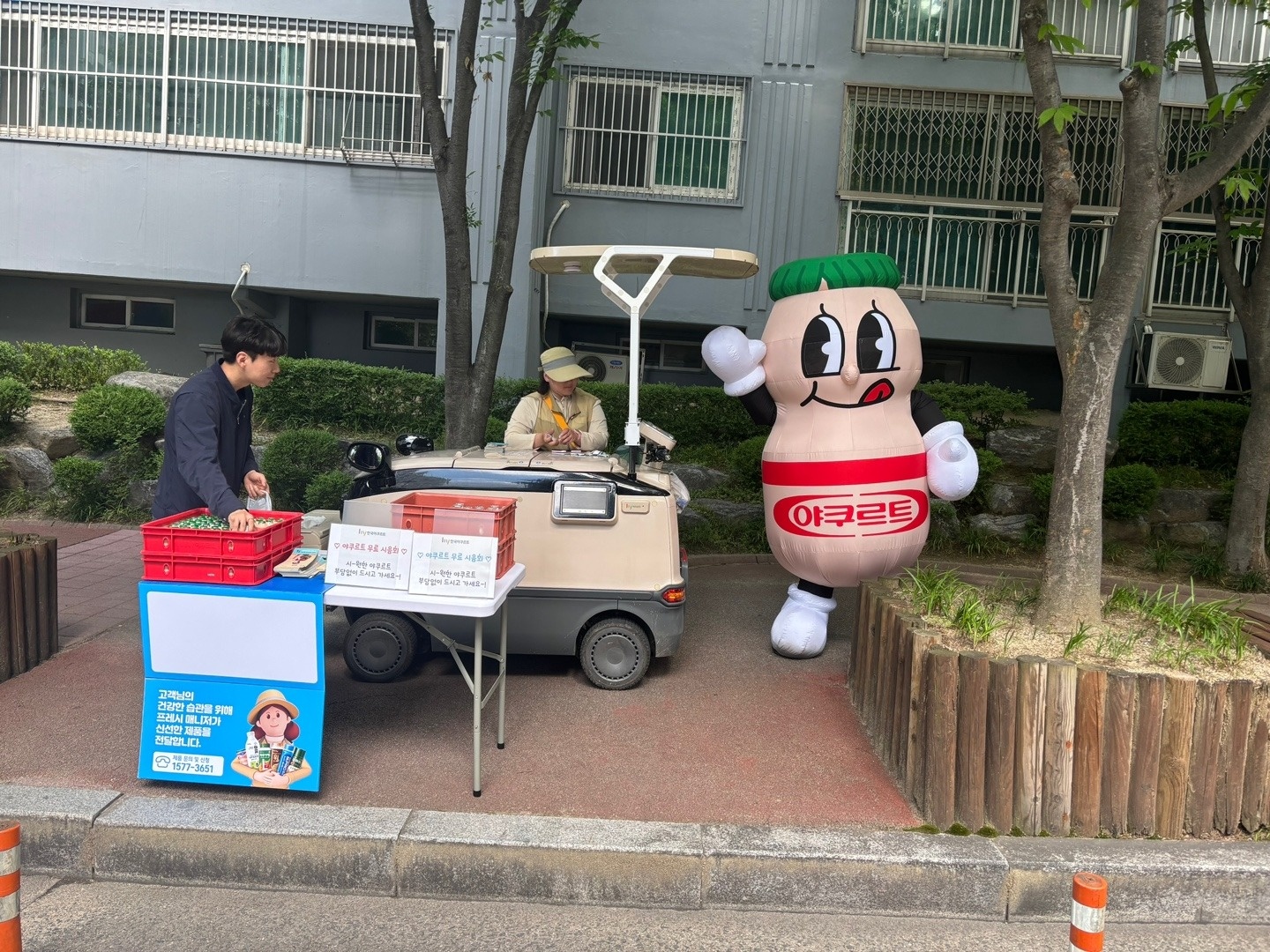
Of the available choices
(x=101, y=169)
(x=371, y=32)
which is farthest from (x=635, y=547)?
(x=101, y=169)

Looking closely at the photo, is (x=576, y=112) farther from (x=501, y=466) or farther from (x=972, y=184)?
(x=501, y=466)

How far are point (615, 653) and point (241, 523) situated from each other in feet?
7.84

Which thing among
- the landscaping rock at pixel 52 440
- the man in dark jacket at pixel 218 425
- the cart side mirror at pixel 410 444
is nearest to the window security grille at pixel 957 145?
the cart side mirror at pixel 410 444

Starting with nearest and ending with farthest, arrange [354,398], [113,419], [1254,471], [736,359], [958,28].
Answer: [736,359] → [1254,471] → [113,419] → [354,398] → [958,28]

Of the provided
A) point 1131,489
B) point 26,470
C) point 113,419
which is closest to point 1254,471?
point 1131,489

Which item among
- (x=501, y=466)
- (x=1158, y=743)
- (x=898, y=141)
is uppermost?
(x=898, y=141)

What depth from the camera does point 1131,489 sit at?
9789 mm

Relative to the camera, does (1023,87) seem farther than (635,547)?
Yes

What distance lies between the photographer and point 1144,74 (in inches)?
196

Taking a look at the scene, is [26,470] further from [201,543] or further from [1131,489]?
[1131,489]

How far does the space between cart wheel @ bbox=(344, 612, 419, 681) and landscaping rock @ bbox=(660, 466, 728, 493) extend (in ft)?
16.5

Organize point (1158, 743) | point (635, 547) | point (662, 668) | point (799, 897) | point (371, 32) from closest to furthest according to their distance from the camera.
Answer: point (799, 897)
point (1158, 743)
point (635, 547)
point (662, 668)
point (371, 32)

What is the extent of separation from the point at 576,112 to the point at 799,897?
1046 cm

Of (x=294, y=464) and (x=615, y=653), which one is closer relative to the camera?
(x=615, y=653)
